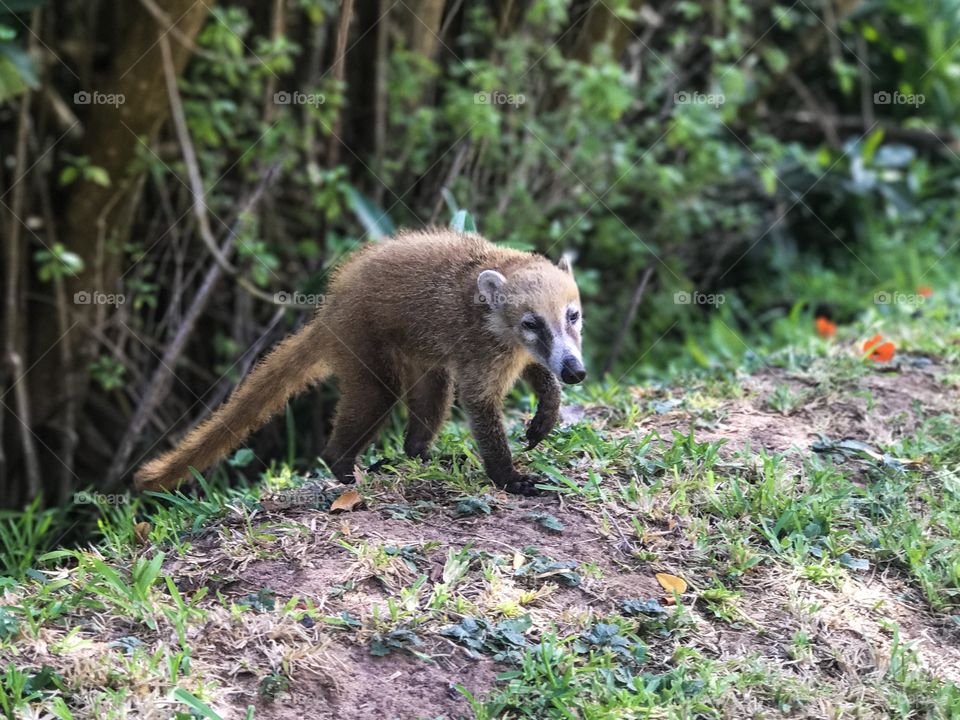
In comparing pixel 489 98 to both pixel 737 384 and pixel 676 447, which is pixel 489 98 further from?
pixel 676 447

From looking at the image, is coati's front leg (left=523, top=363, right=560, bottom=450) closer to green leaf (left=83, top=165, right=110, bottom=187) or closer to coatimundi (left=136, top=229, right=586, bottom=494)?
coatimundi (left=136, top=229, right=586, bottom=494)

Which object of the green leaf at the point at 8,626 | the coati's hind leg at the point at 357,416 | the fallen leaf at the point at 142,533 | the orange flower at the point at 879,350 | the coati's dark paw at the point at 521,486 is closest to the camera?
the green leaf at the point at 8,626

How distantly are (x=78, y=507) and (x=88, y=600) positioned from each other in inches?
98.3

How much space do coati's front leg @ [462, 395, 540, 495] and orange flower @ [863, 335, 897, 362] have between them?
6.53ft

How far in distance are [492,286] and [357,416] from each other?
2.37 ft

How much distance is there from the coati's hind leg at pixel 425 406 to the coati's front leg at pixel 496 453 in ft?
1.12

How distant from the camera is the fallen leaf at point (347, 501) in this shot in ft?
11.7

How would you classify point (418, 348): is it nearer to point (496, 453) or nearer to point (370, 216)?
point (496, 453)

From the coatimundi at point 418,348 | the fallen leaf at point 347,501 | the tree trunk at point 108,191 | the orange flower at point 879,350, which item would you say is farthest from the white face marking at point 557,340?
the tree trunk at point 108,191

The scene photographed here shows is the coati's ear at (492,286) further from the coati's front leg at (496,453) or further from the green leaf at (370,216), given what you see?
the green leaf at (370,216)

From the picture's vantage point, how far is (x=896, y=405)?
14.4ft

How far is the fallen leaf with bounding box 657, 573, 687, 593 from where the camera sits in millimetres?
3184

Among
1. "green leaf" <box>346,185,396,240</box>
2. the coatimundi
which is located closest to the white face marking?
the coatimundi

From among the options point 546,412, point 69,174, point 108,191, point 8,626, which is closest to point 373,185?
point 108,191
